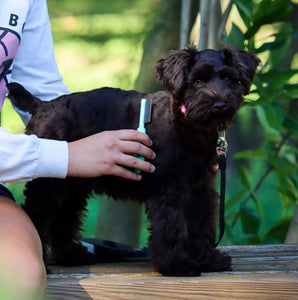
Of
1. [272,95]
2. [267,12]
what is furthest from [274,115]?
[267,12]

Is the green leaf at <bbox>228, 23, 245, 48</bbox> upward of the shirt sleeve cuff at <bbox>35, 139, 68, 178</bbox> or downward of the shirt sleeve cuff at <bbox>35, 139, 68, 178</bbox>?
upward

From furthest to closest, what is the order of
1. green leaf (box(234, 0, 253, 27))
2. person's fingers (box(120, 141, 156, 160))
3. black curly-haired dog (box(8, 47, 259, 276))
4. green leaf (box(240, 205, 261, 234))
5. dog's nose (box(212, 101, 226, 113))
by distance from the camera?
green leaf (box(240, 205, 261, 234)), green leaf (box(234, 0, 253, 27)), black curly-haired dog (box(8, 47, 259, 276)), dog's nose (box(212, 101, 226, 113)), person's fingers (box(120, 141, 156, 160))

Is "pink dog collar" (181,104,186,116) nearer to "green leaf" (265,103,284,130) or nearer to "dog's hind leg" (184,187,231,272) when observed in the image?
"dog's hind leg" (184,187,231,272)

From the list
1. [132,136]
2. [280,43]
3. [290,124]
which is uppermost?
[280,43]

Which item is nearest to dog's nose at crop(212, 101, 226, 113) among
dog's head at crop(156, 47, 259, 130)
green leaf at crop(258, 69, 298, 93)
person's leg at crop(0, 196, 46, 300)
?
dog's head at crop(156, 47, 259, 130)

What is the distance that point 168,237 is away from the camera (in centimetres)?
247

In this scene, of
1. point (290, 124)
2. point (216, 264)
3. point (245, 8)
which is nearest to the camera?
point (216, 264)

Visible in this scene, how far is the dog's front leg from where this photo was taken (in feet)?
8.03

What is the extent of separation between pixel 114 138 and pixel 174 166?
0.38 metres

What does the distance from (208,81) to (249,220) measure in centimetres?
176

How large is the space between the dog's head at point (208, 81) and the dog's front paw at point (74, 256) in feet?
2.60

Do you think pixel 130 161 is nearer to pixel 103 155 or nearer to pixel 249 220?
pixel 103 155

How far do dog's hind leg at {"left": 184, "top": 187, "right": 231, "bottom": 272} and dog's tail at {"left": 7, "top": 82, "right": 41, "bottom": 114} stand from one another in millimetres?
791

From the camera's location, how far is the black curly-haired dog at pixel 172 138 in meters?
2.45
